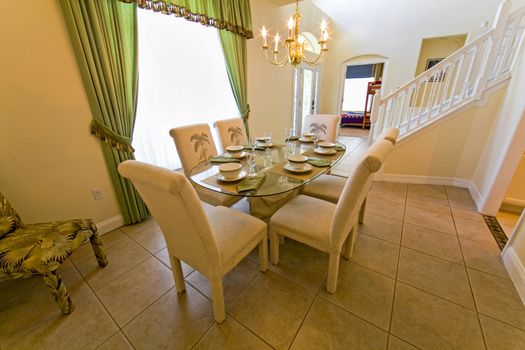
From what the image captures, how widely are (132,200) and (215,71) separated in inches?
73.7

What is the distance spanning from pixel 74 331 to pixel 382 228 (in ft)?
7.93

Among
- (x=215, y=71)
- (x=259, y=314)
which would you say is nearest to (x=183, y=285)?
(x=259, y=314)

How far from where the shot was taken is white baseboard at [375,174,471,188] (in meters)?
2.84

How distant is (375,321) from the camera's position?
121cm

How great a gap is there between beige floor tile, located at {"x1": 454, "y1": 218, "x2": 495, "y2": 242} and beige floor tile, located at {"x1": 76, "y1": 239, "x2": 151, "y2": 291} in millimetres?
2818

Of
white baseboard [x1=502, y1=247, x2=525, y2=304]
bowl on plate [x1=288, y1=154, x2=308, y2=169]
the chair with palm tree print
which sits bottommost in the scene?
white baseboard [x1=502, y1=247, x2=525, y2=304]

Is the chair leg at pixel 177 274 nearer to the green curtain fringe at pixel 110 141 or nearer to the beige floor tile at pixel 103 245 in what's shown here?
the beige floor tile at pixel 103 245

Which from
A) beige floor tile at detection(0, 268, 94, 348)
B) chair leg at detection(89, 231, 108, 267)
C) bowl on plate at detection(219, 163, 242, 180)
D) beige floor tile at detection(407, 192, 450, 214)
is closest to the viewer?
beige floor tile at detection(0, 268, 94, 348)

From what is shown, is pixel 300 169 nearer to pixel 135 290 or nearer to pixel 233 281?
pixel 233 281

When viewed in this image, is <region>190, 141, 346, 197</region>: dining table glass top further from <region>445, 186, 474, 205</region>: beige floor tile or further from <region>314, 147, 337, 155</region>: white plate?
<region>445, 186, 474, 205</region>: beige floor tile

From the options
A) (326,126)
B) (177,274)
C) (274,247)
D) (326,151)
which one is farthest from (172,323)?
(326,126)

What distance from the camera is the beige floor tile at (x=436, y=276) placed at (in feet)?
4.46

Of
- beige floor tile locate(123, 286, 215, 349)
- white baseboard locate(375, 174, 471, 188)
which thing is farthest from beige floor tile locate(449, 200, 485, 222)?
beige floor tile locate(123, 286, 215, 349)

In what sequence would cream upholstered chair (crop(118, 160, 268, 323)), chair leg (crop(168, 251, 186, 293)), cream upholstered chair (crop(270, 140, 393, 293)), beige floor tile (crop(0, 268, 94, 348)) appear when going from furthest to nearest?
chair leg (crop(168, 251, 186, 293))
beige floor tile (crop(0, 268, 94, 348))
cream upholstered chair (crop(270, 140, 393, 293))
cream upholstered chair (crop(118, 160, 268, 323))
